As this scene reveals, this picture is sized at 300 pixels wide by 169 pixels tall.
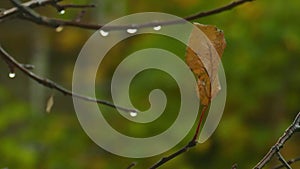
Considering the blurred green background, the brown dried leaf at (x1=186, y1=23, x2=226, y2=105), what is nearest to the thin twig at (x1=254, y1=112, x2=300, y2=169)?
the brown dried leaf at (x1=186, y1=23, x2=226, y2=105)

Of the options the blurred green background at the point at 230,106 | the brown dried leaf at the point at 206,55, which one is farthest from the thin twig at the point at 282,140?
the blurred green background at the point at 230,106

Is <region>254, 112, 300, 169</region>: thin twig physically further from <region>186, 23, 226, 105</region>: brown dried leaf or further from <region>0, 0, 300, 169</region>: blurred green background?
<region>0, 0, 300, 169</region>: blurred green background

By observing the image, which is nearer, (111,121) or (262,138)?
(262,138)

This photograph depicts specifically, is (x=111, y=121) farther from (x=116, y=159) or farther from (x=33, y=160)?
(x=33, y=160)

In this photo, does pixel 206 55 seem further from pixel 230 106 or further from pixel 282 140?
pixel 230 106

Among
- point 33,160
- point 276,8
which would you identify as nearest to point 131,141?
point 33,160

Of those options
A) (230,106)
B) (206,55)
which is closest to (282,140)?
(206,55)

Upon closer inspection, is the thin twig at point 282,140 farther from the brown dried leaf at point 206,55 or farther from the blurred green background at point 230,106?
the blurred green background at point 230,106

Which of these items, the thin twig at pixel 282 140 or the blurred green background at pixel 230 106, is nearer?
the thin twig at pixel 282 140
